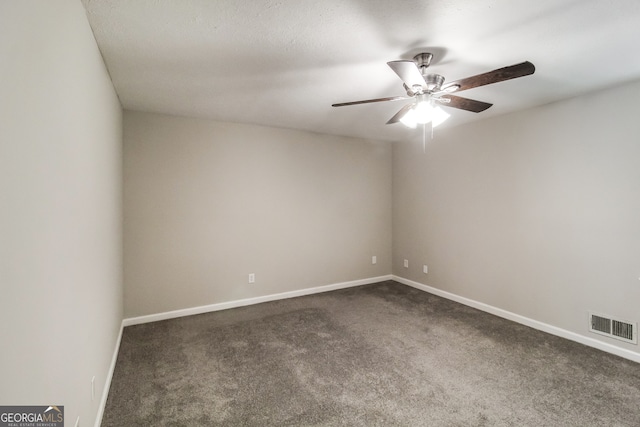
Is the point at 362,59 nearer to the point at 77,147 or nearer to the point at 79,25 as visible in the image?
the point at 79,25

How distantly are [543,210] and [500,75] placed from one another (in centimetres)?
203

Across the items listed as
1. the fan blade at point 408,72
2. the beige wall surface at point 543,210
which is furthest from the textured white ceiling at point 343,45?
the beige wall surface at point 543,210

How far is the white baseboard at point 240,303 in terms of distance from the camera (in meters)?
3.44

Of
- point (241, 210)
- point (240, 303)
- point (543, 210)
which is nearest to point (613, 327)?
point (543, 210)

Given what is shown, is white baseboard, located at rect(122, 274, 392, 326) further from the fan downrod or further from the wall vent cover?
the fan downrod

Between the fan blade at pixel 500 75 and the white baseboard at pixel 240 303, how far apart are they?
329cm

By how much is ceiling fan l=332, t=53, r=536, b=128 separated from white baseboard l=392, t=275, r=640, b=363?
243cm

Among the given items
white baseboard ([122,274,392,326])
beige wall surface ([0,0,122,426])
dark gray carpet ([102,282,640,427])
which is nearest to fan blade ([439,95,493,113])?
dark gray carpet ([102,282,640,427])

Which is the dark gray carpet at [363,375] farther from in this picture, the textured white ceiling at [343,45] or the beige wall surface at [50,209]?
the textured white ceiling at [343,45]

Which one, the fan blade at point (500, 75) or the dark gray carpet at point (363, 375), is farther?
the dark gray carpet at point (363, 375)

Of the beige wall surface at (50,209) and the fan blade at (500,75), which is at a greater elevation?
the fan blade at (500,75)

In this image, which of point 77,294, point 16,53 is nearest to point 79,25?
point 16,53

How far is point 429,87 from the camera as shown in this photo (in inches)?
90.0

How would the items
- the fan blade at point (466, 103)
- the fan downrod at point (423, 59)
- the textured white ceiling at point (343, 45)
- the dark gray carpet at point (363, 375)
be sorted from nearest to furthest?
the textured white ceiling at point (343, 45) < the dark gray carpet at point (363, 375) < the fan downrod at point (423, 59) < the fan blade at point (466, 103)
